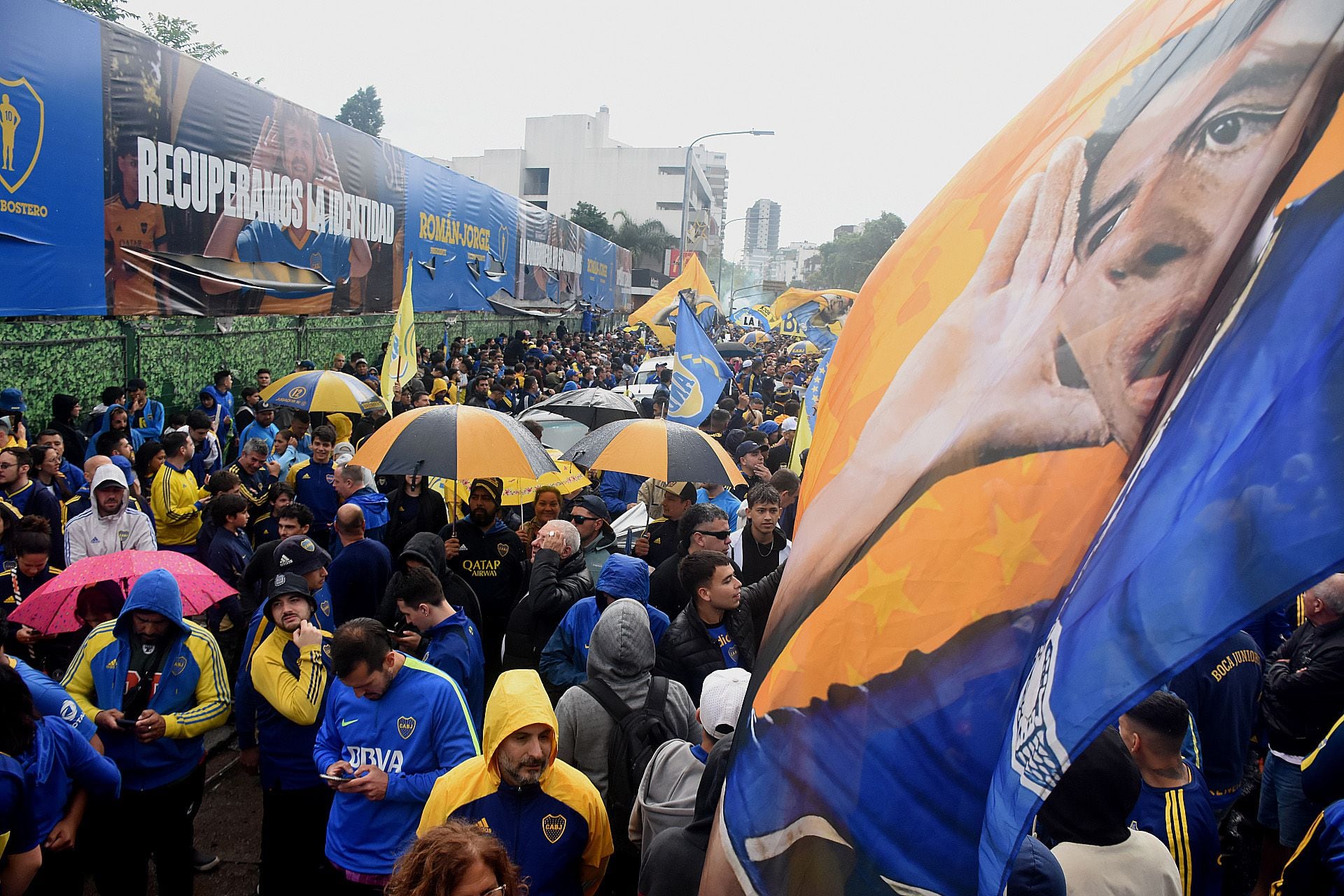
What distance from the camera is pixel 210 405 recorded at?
414 inches

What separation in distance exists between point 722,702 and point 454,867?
43.1 inches

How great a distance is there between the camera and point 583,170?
8725 cm

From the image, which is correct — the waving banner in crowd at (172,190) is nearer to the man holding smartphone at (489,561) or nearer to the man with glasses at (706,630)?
the man holding smartphone at (489,561)

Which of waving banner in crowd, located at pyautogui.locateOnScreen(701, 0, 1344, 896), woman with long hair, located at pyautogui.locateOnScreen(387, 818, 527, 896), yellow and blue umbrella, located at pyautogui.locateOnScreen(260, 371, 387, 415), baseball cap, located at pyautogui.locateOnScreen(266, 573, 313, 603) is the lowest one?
woman with long hair, located at pyautogui.locateOnScreen(387, 818, 527, 896)

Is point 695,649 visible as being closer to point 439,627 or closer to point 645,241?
point 439,627

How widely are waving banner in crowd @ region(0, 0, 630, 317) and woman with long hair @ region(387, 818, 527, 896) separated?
9.54 meters

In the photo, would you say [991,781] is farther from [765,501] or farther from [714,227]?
[714,227]

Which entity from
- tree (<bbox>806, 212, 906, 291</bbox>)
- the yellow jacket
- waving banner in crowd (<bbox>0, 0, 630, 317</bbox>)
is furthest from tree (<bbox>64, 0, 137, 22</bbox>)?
tree (<bbox>806, 212, 906, 291</bbox>)

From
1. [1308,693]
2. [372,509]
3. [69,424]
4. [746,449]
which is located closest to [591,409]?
[746,449]

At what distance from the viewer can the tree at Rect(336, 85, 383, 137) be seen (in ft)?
267

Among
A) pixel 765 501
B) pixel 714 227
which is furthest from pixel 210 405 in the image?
pixel 714 227

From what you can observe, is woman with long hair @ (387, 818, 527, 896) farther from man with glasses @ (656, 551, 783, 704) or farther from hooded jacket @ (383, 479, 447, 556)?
hooded jacket @ (383, 479, 447, 556)

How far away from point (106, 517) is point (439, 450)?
6.83ft

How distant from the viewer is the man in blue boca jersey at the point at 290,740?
12.8ft
